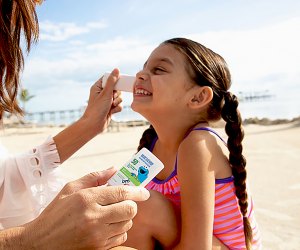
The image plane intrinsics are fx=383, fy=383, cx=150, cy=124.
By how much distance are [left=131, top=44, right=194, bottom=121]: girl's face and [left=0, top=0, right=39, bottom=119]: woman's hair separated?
605 mm

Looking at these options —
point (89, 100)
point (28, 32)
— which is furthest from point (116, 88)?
point (28, 32)

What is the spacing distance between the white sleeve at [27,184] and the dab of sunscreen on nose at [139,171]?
78 centimetres

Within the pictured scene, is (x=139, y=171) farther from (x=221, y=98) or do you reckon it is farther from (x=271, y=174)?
(x=271, y=174)

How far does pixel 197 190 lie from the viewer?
4.84 feet

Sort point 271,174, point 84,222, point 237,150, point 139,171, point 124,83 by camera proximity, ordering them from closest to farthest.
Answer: point 84,222 < point 139,171 < point 237,150 < point 124,83 < point 271,174

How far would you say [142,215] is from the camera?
1.42 meters

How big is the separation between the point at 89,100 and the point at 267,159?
397 cm

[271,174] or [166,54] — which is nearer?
[166,54]

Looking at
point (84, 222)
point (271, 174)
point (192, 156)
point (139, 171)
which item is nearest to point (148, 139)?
point (192, 156)

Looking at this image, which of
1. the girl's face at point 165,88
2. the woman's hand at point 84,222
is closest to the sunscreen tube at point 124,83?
the girl's face at point 165,88

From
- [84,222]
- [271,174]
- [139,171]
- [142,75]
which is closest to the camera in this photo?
[84,222]

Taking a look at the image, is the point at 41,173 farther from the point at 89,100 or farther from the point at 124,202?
the point at 124,202

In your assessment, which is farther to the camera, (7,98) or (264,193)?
(264,193)

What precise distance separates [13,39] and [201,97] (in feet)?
3.04
